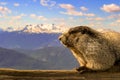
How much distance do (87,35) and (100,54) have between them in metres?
0.84

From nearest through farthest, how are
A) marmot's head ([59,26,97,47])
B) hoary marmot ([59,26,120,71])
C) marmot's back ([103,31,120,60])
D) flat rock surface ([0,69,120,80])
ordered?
flat rock surface ([0,69,120,80]) < hoary marmot ([59,26,120,71]) < marmot's back ([103,31,120,60]) < marmot's head ([59,26,97,47])

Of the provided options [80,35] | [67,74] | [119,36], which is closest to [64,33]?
[80,35]

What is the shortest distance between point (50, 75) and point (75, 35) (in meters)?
2.31

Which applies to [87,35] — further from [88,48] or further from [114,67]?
[114,67]

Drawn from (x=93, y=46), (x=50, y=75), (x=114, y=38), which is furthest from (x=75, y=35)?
(x=50, y=75)

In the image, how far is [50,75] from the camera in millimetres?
7328

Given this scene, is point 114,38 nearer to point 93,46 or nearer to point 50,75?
point 93,46

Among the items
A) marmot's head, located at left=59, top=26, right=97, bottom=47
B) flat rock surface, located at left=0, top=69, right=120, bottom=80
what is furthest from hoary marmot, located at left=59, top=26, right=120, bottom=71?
flat rock surface, located at left=0, top=69, right=120, bottom=80

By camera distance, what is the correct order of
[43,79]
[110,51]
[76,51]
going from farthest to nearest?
[76,51] < [110,51] < [43,79]

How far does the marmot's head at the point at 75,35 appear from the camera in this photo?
907 cm

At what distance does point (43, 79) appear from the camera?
7.27m

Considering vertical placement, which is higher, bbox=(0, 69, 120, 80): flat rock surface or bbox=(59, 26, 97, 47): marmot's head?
bbox=(59, 26, 97, 47): marmot's head

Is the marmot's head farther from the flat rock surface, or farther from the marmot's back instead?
the flat rock surface

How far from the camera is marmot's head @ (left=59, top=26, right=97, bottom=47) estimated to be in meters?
9.07
